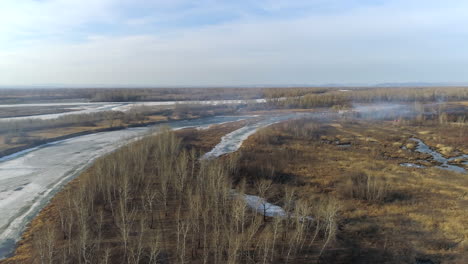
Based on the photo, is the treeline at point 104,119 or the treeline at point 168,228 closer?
the treeline at point 168,228

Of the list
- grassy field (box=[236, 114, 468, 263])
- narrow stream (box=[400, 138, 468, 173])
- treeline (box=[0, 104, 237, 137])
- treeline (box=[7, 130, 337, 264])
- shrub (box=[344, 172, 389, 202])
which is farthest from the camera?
treeline (box=[0, 104, 237, 137])

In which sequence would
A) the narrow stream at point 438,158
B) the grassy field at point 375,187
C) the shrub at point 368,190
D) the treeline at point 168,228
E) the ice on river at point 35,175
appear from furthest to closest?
the narrow stream at point 438,158 < the shrub at point 368,190 < the ice on river at point 35,175 < the grassy field at point 375,187 < the treeline at point 168,228

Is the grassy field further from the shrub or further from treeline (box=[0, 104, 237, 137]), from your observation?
Result: treeline (box=[0, 104, 237, 137])

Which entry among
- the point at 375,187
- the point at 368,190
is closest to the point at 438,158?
the point at 375,187

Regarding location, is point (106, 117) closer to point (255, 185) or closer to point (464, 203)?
point (255, 185)

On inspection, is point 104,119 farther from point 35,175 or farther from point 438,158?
point 438,158

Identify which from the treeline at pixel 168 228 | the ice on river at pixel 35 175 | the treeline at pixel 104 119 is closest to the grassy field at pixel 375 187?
the treeline at pixel 168 228

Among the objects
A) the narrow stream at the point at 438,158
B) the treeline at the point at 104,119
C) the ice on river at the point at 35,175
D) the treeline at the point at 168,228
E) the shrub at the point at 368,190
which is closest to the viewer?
the treeline at the point at 168,228

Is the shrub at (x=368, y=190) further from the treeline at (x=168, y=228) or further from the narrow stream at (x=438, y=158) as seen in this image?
the narrow stream at (x=438, y=158)

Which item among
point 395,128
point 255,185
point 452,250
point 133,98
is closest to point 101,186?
point 255,185

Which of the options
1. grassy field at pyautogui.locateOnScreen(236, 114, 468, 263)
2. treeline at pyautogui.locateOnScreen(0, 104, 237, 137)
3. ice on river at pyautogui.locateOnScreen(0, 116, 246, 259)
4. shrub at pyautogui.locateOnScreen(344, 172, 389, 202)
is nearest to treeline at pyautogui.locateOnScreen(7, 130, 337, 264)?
ice on river at pyautogui.locateOnScreen(0, 116, 246, 259)
